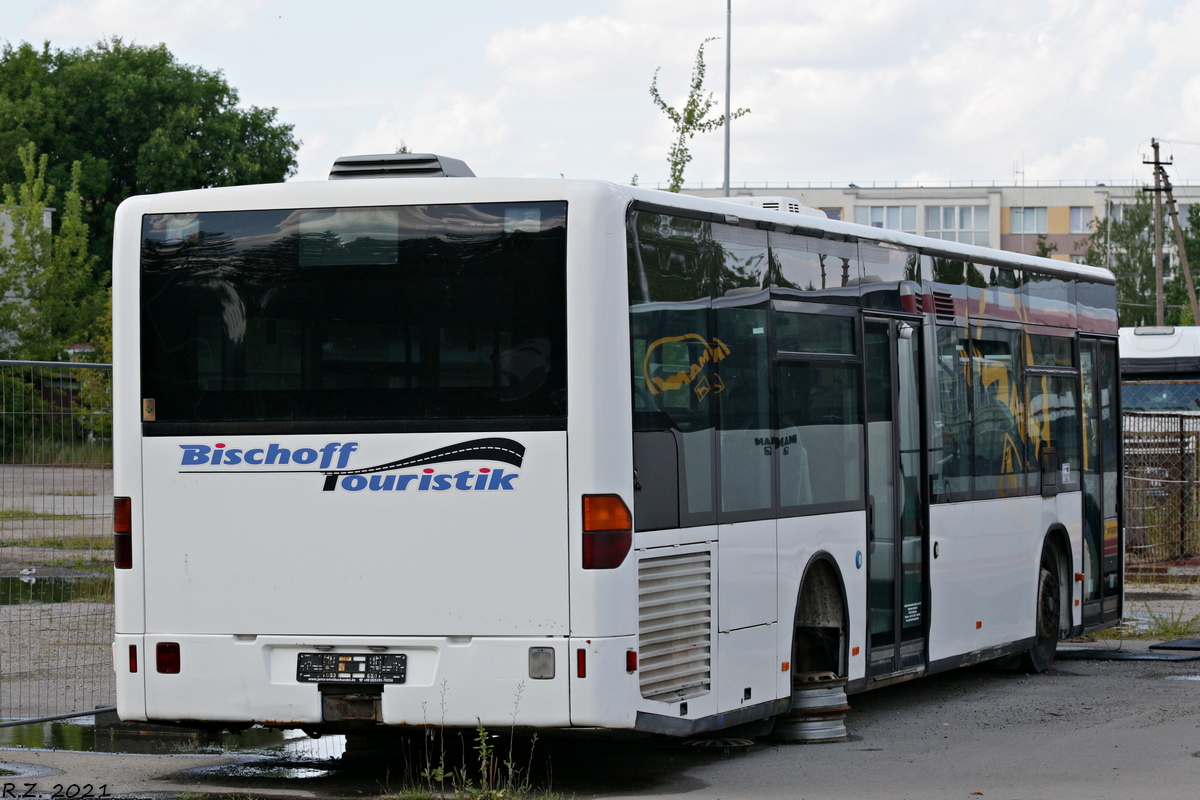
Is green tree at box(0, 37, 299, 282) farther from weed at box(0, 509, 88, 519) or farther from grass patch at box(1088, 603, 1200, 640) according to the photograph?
weed at box(0, 509, 88, 519)

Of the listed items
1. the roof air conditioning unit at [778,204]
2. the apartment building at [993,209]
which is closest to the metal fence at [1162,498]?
the roof air conditioning unit at [778,204]

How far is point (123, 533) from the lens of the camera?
26.8 feet

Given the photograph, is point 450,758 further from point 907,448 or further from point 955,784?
point 907,448

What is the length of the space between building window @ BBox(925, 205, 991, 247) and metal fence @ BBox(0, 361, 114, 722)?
9724cm

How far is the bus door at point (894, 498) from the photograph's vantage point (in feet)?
33.5

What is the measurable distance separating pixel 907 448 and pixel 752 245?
2.33 m

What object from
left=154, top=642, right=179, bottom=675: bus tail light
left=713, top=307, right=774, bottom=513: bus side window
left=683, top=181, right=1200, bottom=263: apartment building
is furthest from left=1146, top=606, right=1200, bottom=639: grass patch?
left=683, top=181, right=1200, bottom=263: apartment building

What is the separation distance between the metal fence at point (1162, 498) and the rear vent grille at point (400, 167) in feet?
50.8

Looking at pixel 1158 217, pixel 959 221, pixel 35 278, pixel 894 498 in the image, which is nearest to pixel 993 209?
pixel 959 221

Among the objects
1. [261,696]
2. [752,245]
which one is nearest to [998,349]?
[752,245]

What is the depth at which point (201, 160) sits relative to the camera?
62.8 m

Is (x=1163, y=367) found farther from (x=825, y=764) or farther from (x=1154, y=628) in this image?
(x=825, y=764)

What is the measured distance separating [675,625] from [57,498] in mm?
4208

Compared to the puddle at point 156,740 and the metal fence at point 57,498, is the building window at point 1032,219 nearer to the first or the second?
the puddle at point 156,740
